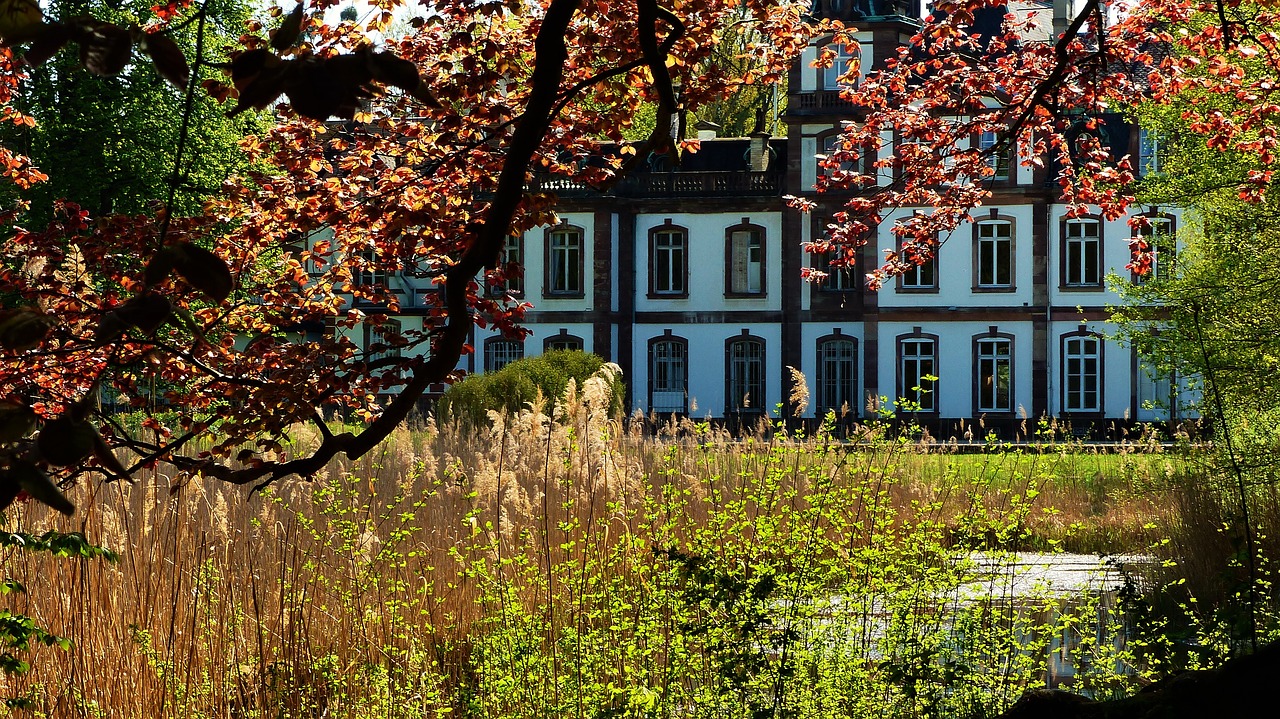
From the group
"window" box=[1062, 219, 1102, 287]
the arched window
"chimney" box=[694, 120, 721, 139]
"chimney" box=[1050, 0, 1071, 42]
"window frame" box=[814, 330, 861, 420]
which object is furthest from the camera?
"chimney" box=[694, 120, 721, 139]

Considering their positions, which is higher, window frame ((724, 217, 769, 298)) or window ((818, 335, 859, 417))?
window frame ((724, 217, 769, 298))

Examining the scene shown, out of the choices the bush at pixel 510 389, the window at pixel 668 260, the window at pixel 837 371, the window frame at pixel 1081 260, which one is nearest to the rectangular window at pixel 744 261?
the window at pixel 668 260

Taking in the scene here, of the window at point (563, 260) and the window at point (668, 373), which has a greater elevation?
the window at point (563, 260)

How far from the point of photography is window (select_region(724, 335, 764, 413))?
28984mm

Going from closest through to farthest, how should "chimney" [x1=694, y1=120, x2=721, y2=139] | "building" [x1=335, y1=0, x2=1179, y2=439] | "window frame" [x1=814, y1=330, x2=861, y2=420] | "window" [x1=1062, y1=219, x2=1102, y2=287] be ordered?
"building" [x1=335, y1=0, x2=1179, y2=439] → "window" [x1=1062, y1=219, x2=1102, y2=287] → "window frame" [x1=814, y1=330, x2=861, y2=420] → "chimney" [x1=694, y1=120, x2=721, y2=139]

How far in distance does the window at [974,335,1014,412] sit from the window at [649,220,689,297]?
7104 mm

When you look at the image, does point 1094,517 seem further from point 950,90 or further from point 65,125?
point 65,125

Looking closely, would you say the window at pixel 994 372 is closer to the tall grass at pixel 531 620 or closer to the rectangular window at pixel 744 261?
the rectangular window at pixel 744 261

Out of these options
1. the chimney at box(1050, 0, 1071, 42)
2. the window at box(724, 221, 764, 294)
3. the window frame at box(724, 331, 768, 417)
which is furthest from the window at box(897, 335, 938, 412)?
the chimney at box(1050, 0, 1071, 42)

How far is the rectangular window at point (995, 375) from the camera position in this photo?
91.5ft

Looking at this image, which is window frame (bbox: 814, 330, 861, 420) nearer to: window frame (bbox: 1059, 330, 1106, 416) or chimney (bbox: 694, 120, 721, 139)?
window frame (bbox: 1059, 330, 1106, 416)

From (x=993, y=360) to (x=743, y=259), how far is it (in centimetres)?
621

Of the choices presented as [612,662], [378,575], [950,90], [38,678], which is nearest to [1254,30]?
[950,90]

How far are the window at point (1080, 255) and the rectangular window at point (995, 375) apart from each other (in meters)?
2.08
